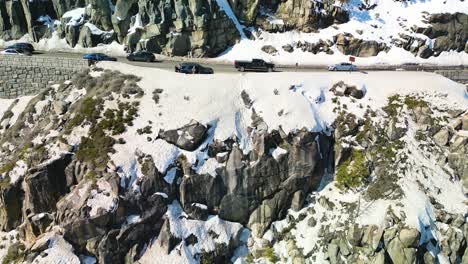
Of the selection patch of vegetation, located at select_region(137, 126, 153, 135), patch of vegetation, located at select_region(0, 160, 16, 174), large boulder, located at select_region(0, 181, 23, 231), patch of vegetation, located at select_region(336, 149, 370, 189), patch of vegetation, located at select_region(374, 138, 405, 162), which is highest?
patch of vegetation, located at select_region(137, 126, 153, 135)

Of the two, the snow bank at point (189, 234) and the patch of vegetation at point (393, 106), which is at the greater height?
the patch of vegetation at point (393, 106)

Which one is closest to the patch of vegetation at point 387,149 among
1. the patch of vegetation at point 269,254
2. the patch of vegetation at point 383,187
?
the patch of vegetation at point 383,187

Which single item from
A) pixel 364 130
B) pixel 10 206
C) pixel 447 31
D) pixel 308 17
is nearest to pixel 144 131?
pixel 10 206

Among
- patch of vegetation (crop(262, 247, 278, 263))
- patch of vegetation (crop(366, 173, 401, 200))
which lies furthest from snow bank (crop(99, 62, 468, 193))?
patch of vegetation (crop(262, 247, 278, 263))

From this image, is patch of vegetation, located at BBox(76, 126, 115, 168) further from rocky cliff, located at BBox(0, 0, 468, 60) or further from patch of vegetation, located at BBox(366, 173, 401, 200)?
rocky cliff, located at BBox(0, 0, 468, 60)

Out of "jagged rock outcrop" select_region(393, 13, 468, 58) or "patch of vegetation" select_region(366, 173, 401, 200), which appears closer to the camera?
"patch of vegetation" select_region(366, 173, 401, 200)

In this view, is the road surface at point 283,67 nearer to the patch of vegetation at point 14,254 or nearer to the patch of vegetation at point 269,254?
the patch of vegetation at point 269,254
